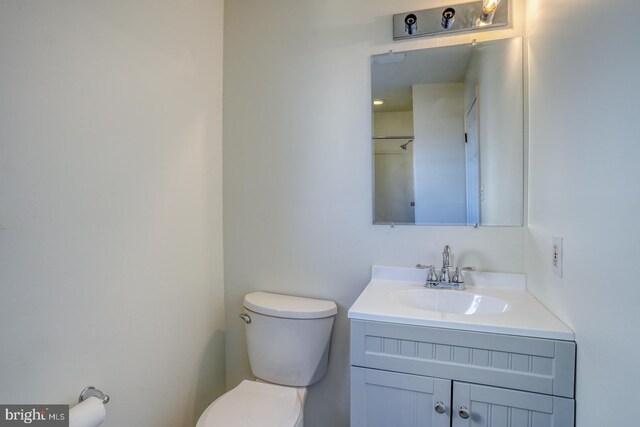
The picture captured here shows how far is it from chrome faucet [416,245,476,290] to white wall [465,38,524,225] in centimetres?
23

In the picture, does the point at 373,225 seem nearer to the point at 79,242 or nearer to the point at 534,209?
the point at 534,209

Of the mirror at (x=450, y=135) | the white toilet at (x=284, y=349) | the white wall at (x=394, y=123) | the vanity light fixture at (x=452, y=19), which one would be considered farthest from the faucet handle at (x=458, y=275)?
the vanity light fixture at (x=452, y=19)

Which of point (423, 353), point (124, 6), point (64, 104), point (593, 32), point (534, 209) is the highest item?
point (124, 6)

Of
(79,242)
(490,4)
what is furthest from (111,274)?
(490,4)

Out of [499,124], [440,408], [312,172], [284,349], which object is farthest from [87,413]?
[499,124]

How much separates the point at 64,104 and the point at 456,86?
1485mm

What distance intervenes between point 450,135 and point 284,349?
4.05ft

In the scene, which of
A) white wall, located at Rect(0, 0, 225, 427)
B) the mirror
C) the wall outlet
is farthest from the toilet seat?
the wall outlet

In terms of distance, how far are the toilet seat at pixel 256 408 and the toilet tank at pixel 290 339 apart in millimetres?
69

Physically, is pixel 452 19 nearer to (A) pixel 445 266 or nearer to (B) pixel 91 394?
(A) pixel 445 266

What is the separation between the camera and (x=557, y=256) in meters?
0.98

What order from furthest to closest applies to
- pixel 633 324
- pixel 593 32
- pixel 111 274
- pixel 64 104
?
1. pixel 111 274
2. pixel 64 104
3. pixel 593 32
4. pixel 633 324

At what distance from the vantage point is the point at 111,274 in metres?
1.05

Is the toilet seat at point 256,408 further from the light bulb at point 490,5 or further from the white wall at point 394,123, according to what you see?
the light bulb at point 490,5
